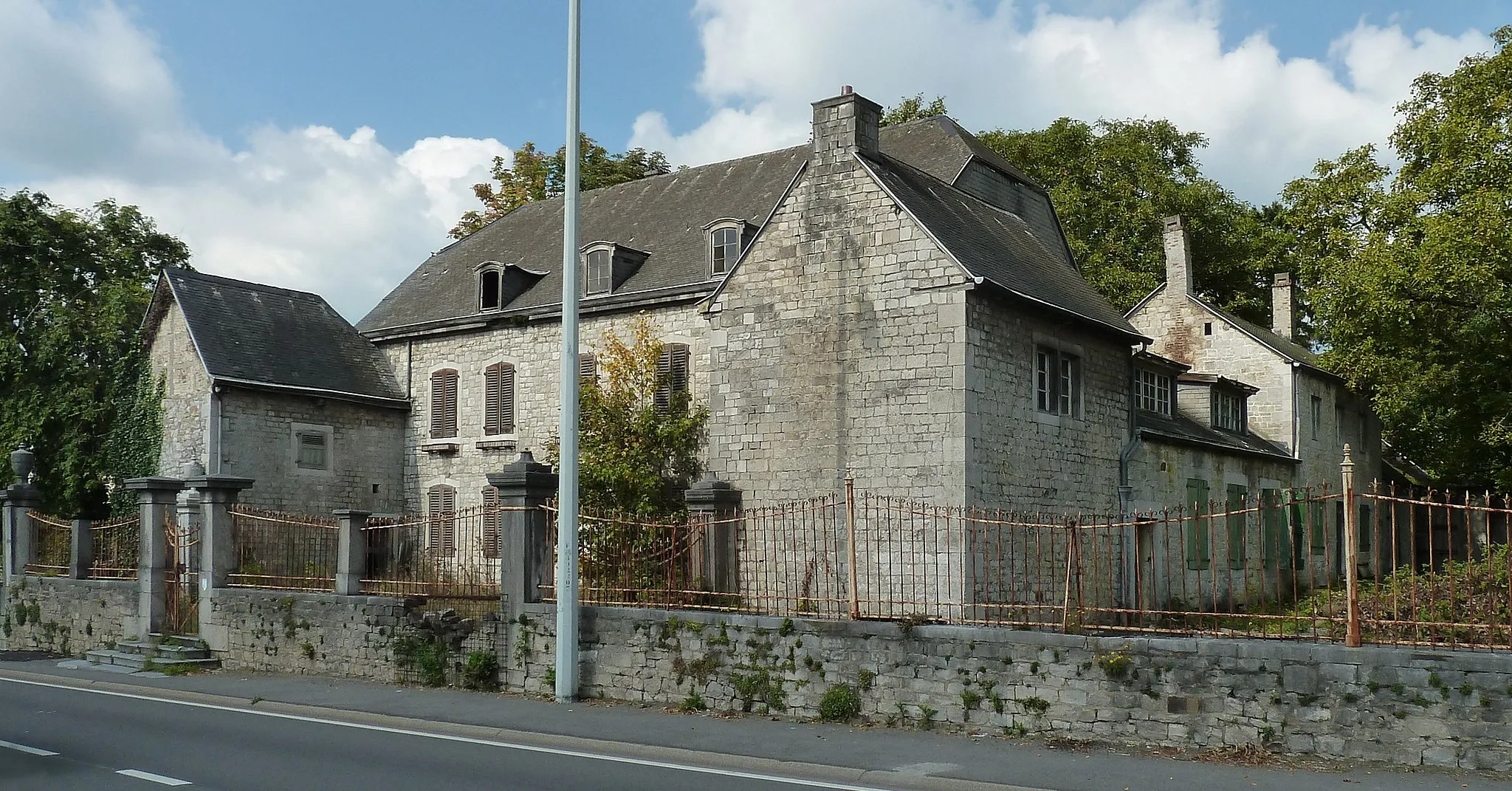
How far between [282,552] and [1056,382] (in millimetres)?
12104

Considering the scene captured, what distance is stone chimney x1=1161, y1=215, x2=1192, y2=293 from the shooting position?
31.7 meters

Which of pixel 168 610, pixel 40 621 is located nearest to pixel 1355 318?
pixel 168 610

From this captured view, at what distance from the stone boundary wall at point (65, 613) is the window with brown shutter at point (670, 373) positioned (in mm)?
9657

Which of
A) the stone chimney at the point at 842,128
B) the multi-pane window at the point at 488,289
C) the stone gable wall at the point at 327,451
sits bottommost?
the stone gable wall at the point at 327,451

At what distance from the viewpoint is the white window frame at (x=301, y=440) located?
88.4 feet

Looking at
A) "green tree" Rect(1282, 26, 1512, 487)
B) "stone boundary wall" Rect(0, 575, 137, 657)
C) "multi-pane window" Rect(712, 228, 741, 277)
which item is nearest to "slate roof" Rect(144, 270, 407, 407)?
"stone boundary wall" Rect(0, 575, 137, 657)

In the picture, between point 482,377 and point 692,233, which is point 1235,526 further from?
point 482,377

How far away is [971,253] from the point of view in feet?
64.3

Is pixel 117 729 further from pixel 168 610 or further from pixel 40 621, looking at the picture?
pixel 40 621

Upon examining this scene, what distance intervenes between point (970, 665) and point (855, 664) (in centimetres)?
119

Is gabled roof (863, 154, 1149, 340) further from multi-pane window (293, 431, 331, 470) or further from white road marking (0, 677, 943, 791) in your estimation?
multi-pane window (293, 431, 331, 470)

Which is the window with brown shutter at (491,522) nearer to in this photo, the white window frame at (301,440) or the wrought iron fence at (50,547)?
the white window frame at (301,440)

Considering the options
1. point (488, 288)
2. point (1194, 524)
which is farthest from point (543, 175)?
point (1194, 524)

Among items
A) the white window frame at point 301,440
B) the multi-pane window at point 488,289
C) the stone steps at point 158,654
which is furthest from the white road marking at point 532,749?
the multi-pane window at point 488,289
